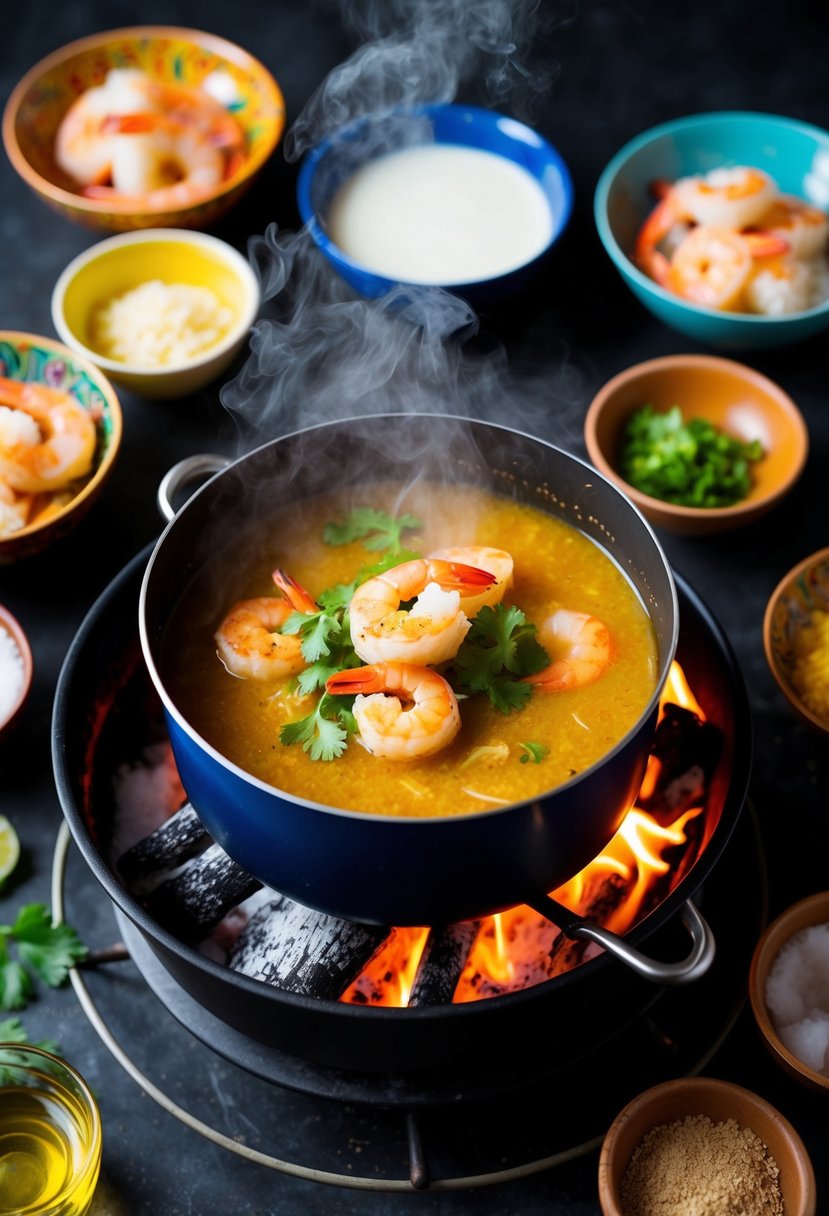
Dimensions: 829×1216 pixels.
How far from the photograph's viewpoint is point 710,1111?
209 centimetres

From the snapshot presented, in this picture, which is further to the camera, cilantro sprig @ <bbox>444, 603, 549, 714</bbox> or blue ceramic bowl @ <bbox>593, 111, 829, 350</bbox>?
blue ceramic bowl @ <bbox>593, 111, 829, 350</bbox>

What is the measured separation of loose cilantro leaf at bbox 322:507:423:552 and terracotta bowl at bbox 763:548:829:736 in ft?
2.82

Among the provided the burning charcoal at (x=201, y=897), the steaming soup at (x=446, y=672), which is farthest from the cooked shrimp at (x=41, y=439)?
the burning charcoal at (x=201, y=897)

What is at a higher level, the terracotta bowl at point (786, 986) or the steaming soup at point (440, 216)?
the steaming soup at point (440, 216)

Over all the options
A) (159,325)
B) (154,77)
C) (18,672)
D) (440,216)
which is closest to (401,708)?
(18,672)

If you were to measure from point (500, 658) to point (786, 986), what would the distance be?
34.2 inches

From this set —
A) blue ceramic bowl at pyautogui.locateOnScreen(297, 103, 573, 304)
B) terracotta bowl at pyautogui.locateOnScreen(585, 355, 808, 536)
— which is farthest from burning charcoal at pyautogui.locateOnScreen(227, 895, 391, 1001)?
blue ceramic bowl at pyautogui.locateOnScreen(297, 103, 573, 304)

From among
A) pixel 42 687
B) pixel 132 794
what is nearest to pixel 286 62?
pixel 42 687

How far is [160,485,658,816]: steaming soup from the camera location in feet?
6.38

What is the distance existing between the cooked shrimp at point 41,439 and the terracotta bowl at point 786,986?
1862 millimetres

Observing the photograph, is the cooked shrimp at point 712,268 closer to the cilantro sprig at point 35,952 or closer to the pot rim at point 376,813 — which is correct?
the pot rim at point 376,813

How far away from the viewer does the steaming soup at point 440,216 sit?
3377 millimetres

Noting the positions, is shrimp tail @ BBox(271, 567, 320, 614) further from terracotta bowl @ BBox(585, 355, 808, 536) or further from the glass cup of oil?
terracotta bowl @ BBox(585, 355, 808, 536)

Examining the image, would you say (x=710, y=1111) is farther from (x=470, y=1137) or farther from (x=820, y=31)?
(x=820, y=31)
